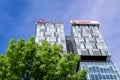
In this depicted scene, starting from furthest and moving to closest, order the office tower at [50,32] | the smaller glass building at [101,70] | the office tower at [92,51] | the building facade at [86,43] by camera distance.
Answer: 1. the office tower at [50,32]
2. the building facade at [86,43]
3. the office tower at [92,51]
4. the smaller glass building at [101,70]

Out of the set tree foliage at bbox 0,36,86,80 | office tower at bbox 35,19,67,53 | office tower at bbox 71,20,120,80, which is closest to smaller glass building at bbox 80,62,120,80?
office tower at bbox 71,20,120,80

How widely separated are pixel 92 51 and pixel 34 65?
6464 centimetres

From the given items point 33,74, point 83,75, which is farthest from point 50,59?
point 83,75

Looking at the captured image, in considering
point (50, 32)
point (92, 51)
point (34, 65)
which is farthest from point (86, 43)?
point (34, 65)

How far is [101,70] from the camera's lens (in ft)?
218

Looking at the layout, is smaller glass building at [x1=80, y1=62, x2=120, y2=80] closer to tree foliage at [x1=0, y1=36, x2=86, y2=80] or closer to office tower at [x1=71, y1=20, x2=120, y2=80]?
office tower at [x1=71, y1=20, x2=120, y2=80]

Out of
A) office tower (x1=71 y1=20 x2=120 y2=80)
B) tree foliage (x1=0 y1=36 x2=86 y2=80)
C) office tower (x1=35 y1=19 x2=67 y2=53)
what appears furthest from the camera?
office tower (x1=35 y1=19 x2=67 y2=53)

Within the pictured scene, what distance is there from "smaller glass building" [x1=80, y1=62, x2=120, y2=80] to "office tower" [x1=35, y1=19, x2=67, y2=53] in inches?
572

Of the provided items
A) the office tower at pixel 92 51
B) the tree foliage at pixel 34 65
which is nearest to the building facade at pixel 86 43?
the office tower at pixel 92 51

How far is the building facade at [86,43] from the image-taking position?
6613cm

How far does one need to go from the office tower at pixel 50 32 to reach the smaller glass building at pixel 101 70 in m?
14.5

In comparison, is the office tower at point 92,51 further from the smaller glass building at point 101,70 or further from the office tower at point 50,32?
the office tower at point 50,32

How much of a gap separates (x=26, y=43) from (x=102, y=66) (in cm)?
5975

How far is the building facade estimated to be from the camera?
2604 inches
